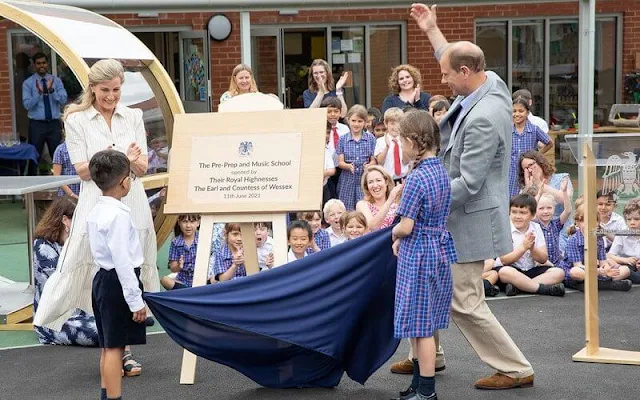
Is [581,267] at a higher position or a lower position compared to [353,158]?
lower

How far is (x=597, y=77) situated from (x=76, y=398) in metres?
13.9

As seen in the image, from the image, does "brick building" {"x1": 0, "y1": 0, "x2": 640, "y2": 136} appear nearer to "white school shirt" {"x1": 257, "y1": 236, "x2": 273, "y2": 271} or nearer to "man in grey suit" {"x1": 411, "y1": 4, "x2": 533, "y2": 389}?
"white school shirt" {"x1": 257, "y1": 236, "x2": 273, "y2": 271}

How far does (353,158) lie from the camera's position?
10.2 meters

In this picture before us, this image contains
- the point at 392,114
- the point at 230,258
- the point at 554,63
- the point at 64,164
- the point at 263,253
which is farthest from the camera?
the point at 554,63

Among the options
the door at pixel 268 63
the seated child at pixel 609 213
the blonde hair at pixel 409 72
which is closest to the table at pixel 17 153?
the door at pixel 268 63

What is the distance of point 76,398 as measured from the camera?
241 inches

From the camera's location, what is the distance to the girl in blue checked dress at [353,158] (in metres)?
10.2

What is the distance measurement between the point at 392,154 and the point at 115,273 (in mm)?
4981

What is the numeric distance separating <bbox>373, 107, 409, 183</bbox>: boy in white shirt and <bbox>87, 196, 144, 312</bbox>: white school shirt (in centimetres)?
484

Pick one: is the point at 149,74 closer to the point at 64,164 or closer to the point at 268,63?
the point at 64,164

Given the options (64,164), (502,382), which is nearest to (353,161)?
(64,164)

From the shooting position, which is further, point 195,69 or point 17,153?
point 195,69

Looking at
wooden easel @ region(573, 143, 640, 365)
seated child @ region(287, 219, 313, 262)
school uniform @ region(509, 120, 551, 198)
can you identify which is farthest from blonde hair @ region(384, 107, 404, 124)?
wooden easel @ region(573, 143, 640, 365)

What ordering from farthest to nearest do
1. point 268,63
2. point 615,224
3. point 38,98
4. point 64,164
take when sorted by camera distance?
1. point 268,63
2. point 38,98
3. point 64,164
4. point 615,224
